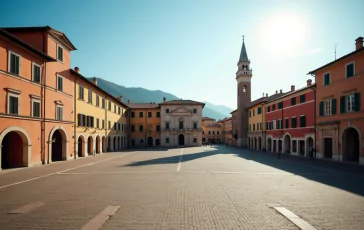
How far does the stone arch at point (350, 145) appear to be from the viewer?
80.6 feet

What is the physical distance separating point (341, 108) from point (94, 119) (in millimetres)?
32602

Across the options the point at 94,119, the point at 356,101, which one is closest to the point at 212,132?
the point at 94,119

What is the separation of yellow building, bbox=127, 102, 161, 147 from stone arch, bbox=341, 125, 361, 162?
46.8 metres

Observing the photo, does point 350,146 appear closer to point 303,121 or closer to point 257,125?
point 303,121

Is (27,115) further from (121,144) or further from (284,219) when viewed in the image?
(121,144)

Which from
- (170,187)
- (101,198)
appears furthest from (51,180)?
(170,187)

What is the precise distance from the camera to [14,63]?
18.7m

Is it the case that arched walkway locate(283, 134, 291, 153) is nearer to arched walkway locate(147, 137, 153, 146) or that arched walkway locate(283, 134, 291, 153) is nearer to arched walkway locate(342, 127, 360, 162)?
arched walkway locate(342, 127, 360, 162)

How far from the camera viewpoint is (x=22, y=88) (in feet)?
64.0

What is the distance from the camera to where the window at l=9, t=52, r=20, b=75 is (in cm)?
1827

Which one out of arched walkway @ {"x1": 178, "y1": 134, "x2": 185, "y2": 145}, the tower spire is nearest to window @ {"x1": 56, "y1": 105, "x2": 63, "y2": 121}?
arched walkway @ {"x1": 178, "y1": 134, "x2": 185, "y2": 145}

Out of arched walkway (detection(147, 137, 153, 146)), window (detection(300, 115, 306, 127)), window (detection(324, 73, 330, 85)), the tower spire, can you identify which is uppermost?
the tower spire

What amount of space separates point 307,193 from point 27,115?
71.8 feet

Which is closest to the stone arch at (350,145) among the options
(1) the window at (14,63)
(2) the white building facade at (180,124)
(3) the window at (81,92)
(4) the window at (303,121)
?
(4) the window at (303,121)
